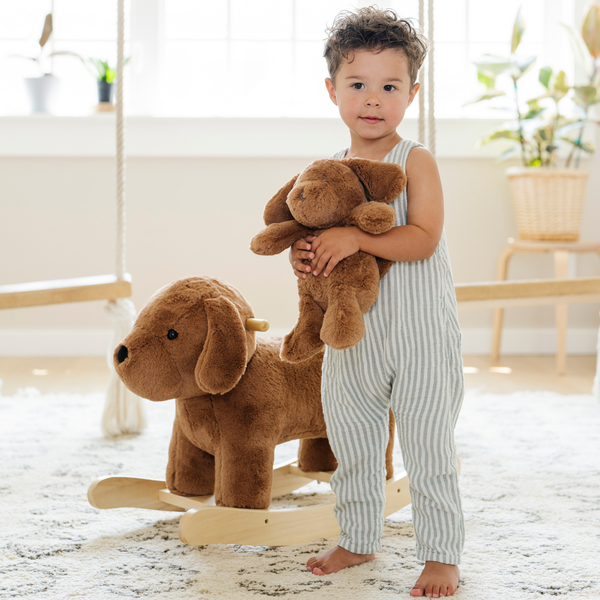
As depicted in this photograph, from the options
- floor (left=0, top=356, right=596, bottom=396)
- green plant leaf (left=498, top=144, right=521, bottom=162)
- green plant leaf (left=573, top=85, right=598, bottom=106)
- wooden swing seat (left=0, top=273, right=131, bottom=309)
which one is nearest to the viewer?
wooden swing seat (left=0, top=273, right=131, bottom=309)

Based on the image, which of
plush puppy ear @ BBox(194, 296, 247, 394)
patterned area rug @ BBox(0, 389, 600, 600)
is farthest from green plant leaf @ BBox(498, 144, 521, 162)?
plush puppy ear @ BBox(194, 296, 247, 394)

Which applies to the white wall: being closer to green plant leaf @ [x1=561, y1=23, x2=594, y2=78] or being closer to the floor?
the floor

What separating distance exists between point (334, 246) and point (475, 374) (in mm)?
1376

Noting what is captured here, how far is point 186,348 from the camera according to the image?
Answer: 0.92 meters

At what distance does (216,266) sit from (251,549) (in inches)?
56.1

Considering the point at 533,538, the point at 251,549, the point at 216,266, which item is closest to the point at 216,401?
the point at 251,549

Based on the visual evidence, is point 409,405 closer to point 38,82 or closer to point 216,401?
point 216,401

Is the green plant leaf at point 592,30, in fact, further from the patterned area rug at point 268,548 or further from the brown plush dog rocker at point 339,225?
the brown plush dog rocker at point 339,225

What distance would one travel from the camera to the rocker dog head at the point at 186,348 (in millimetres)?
895

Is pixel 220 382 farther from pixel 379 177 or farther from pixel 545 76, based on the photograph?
pixel 545 76

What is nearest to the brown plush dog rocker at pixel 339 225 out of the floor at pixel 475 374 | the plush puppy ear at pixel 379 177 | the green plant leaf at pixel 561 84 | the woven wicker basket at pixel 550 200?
the plush puppy ear at pixel 379 177

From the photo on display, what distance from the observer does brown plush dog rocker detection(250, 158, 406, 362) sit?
0.76 meters

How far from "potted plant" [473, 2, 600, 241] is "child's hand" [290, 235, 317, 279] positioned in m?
1.38

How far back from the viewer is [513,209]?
7.48 feet
